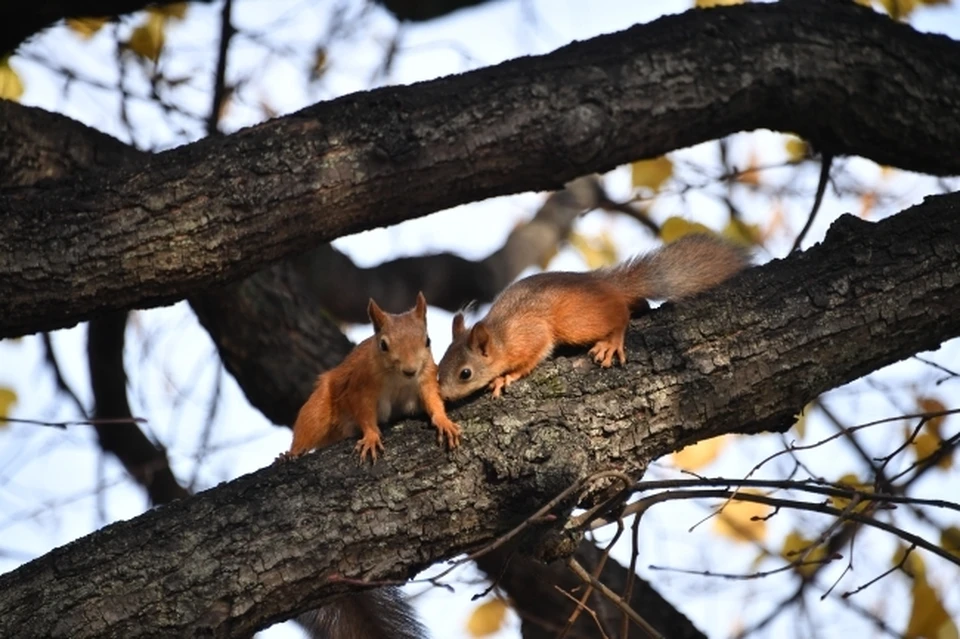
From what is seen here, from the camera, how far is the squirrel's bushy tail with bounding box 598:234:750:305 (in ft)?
12.2

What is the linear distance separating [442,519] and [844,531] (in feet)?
6.56

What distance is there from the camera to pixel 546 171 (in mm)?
3947

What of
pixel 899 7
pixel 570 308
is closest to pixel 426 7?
pixel 570 308

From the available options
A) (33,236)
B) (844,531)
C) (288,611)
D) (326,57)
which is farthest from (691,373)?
(326,57)

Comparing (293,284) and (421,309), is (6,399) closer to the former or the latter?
(293,284)

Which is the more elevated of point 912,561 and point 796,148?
point 796,148

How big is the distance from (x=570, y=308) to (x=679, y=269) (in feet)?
1.20

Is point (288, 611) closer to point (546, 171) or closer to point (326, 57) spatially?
point (546, 171)

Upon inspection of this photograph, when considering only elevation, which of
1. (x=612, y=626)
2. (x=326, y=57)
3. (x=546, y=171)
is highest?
(x=326, y=57)

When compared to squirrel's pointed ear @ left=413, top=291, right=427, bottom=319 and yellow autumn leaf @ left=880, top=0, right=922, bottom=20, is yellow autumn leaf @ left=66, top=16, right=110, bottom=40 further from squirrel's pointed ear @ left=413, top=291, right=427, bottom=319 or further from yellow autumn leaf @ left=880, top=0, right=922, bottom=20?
yellow autumn leaf @ left=880, top=0, right=922, bottom=20

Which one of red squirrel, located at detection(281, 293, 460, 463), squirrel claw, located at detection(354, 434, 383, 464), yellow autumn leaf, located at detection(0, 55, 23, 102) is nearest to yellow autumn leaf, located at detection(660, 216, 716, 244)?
red squirrel, located at detection(281, 293, 460, 463)

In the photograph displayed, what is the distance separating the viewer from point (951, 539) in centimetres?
386

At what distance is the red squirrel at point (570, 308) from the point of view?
360 centimetres

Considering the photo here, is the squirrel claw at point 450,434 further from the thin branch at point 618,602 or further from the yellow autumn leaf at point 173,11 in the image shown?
the yellow autumn leaf at point 173,11
